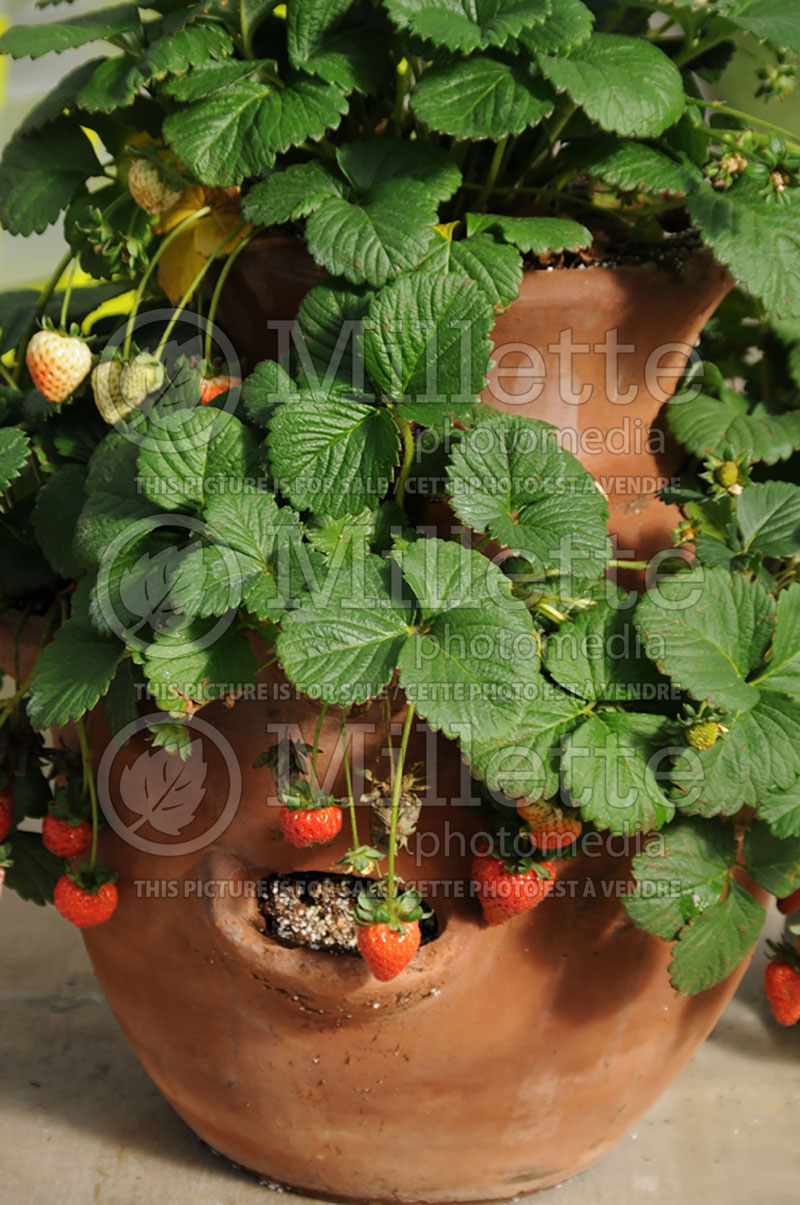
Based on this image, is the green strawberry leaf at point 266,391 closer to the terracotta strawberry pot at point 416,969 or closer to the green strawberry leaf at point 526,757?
the terracotta strawberry pot at point 416,969

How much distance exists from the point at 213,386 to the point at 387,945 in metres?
0.38

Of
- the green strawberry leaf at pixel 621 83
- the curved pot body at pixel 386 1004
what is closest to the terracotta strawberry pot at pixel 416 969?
the curved pot body at pixel 386 1004

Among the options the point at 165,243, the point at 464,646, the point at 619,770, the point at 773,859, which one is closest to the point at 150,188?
the point at 165,243

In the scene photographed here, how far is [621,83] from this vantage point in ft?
2.54

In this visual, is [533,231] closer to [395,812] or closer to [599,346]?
[599,346]

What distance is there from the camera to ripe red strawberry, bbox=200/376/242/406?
2.81ft

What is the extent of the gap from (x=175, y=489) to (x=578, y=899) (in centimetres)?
38

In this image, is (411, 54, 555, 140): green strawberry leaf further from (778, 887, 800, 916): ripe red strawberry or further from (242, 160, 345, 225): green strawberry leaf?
(778, 887, 800, 916): ripe red strawberry

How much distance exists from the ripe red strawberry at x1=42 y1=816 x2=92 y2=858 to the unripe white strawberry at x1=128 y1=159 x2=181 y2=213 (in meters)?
0.43

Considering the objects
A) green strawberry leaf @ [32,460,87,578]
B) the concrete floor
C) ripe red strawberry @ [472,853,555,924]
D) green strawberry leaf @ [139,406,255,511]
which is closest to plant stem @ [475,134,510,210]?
green strawberry leaf @ [139,406,255,511]

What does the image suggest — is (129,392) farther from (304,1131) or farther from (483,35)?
(304,1131)

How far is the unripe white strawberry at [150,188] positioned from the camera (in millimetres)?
861

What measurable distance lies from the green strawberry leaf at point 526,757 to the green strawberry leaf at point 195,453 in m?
0.23

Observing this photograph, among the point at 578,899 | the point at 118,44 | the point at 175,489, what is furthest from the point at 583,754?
the point at 118,44
